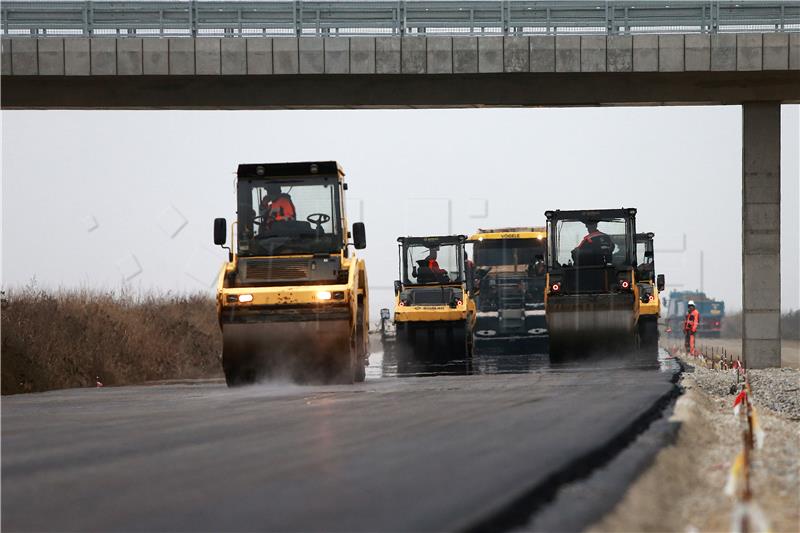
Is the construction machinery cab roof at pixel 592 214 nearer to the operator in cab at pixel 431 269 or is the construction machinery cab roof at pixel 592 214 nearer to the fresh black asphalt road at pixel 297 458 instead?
the operator in cab at pixel 431 269

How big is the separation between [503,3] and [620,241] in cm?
747

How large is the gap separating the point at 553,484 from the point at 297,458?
202 centimetres

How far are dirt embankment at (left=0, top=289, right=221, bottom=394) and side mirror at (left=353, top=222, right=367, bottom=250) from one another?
25.3 ft

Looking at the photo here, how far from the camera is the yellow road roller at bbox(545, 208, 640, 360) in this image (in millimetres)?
26542

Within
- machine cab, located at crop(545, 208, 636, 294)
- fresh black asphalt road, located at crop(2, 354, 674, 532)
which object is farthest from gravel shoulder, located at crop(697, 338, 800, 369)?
fresh black asphalt road, located at crop(2, 354, 674, 532)

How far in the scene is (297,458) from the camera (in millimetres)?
9023

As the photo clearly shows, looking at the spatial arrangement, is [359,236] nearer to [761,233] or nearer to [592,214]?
[592,214]

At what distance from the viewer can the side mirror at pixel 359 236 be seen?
792 inches

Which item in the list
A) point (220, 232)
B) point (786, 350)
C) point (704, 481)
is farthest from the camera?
point (786, 350)

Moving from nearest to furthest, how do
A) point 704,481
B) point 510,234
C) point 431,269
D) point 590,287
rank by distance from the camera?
point 704,481 < point 590,287 < point 431,269 < point 510,234

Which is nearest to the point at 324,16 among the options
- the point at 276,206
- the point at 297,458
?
the point at 276,206

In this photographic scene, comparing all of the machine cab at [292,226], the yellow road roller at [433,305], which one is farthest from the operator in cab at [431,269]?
the machine cab at [292,226]

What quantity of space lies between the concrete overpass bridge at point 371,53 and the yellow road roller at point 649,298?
447 centimetres

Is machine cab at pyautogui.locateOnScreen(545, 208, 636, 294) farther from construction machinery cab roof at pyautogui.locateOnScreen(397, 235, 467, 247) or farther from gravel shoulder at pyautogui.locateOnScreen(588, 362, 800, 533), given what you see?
Result: gravel shoulder at pyautogui.locateOnScreen(588, 362, 800, 533)
